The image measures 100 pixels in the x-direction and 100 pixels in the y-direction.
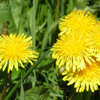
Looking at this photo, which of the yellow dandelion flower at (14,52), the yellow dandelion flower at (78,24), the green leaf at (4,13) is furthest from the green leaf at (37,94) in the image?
the green leaf at (4,13)

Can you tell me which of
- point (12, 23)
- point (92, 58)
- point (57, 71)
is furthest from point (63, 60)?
point (12, 23)

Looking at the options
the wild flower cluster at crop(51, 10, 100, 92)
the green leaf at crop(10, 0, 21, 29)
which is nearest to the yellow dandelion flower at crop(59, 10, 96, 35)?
the wild flower cluster at crop(51, 10, 100, 92)

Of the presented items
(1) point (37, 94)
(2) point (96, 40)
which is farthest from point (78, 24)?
(1) point (37, 94)

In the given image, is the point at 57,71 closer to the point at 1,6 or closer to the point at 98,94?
the point at 98,94

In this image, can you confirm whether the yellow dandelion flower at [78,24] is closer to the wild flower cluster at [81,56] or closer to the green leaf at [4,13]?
the wild flower cluster at [81,56]

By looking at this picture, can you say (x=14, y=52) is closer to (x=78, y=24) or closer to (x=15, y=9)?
(x=78, y=24)

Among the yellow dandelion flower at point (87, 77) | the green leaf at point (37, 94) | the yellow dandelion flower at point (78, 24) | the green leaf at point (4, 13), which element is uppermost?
the green leaf at point (4, 13)
